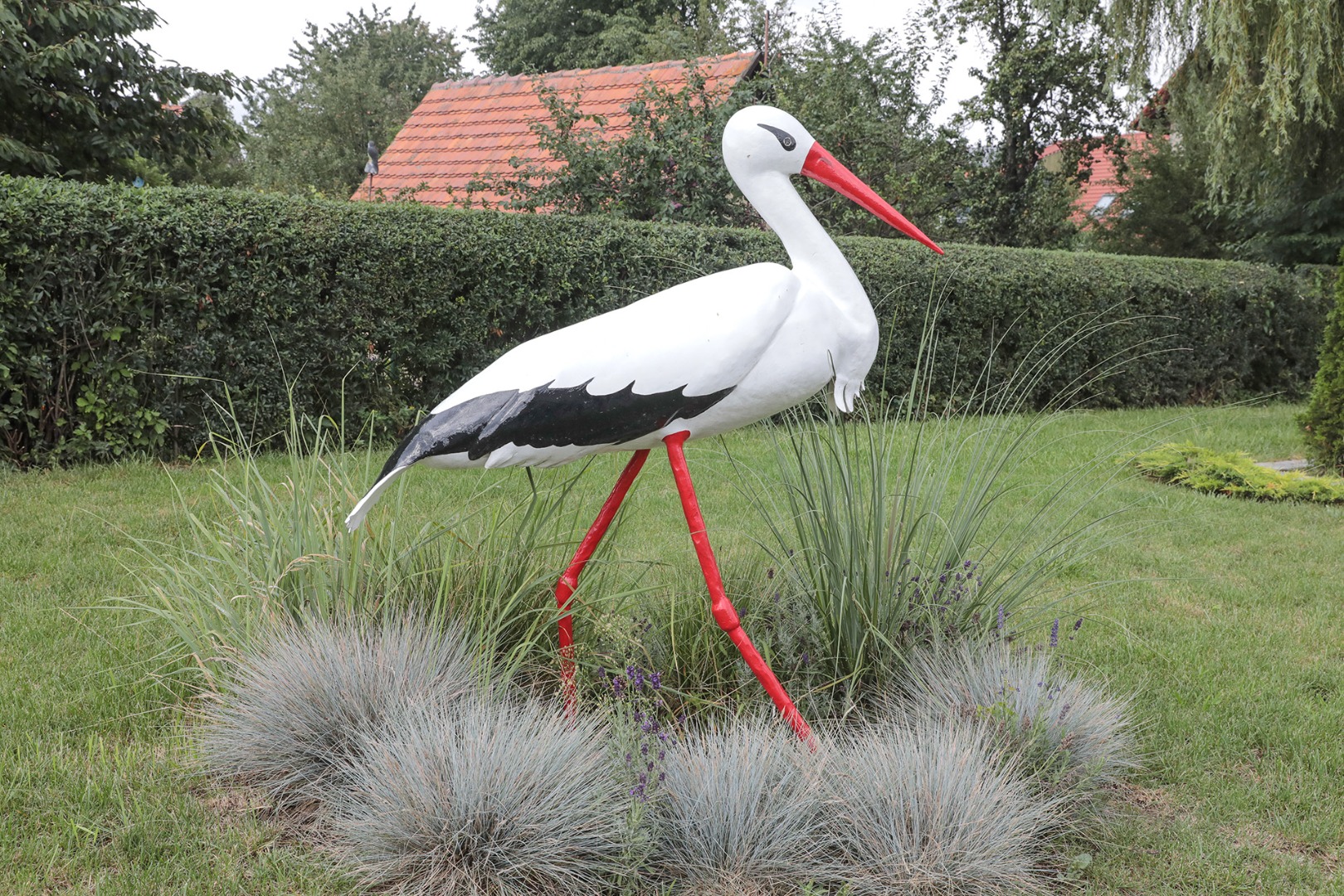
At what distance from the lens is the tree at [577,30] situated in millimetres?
22703

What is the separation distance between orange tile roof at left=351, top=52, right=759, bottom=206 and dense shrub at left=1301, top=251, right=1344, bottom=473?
6.42 metres

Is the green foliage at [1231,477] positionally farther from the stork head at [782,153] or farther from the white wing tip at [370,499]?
the white wing tip at [370,499]

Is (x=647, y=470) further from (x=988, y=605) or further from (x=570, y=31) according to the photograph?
(x=570, y=31)

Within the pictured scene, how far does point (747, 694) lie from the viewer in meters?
3.21

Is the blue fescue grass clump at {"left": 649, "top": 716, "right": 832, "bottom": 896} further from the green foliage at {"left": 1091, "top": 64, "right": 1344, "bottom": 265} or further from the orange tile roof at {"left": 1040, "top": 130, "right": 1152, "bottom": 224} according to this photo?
the orange tile roof at {"left": 1040, "top": 130, "right": 1152, "bottom": 224}

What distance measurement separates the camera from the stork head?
2814mm

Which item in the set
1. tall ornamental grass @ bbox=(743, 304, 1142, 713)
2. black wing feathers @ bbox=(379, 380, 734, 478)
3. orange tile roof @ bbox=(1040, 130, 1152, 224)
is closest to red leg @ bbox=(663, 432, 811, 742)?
black wing feathers @ bbox=(379, 380, 734, 478)

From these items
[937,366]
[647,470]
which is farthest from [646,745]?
[937,366]

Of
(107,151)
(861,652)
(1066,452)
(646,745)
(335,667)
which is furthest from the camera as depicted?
(107,151)

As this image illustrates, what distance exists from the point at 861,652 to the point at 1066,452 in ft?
18.0

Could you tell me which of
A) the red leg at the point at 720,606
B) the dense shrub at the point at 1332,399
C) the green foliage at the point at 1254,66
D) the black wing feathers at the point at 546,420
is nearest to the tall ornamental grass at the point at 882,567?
the red leg at the point at 720,606

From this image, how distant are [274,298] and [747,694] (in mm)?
4711

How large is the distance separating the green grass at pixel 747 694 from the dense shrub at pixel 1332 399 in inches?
65.1

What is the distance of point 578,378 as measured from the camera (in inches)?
105
